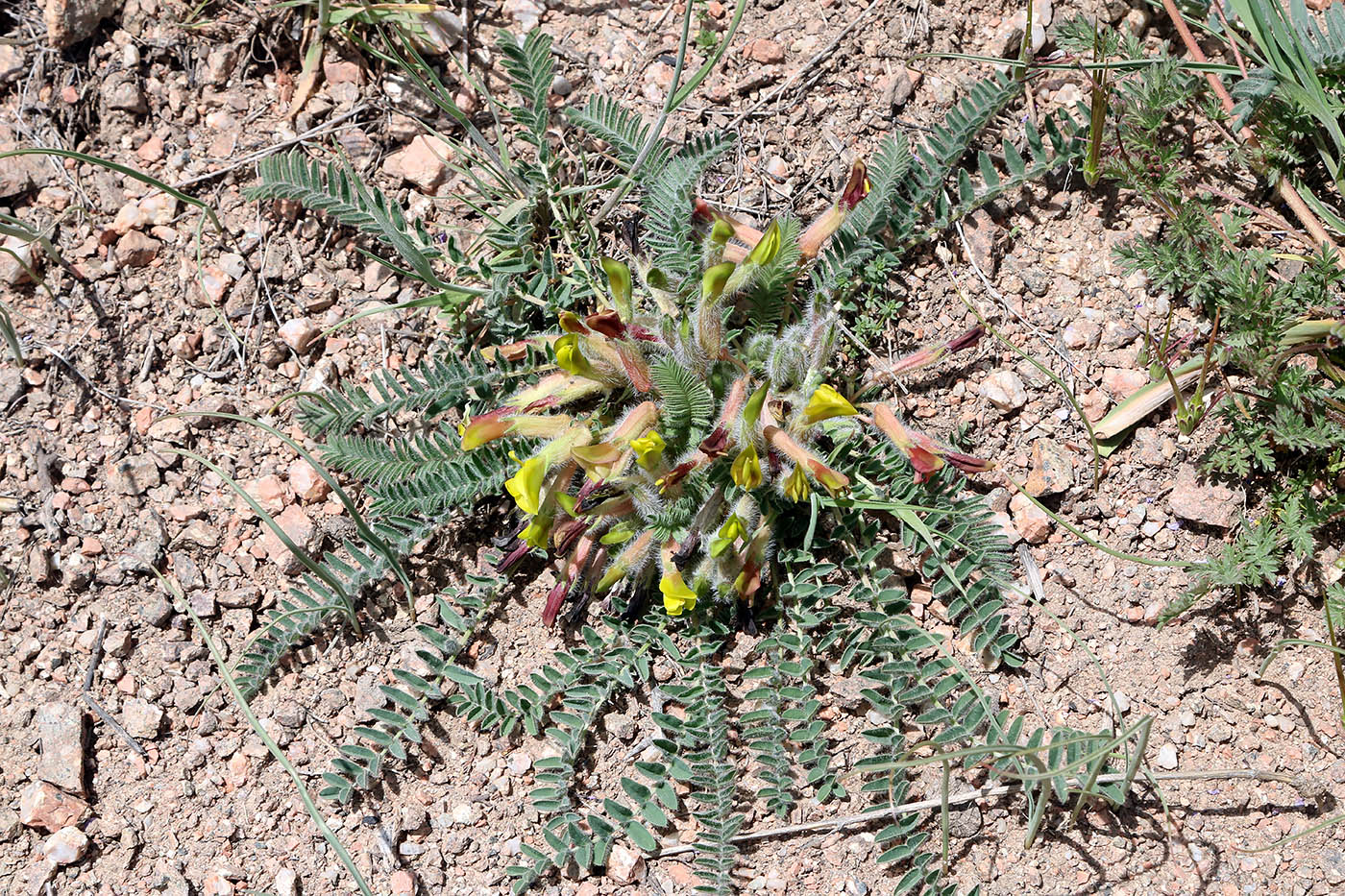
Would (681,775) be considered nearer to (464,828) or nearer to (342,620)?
(464,828)

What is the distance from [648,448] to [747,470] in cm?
32

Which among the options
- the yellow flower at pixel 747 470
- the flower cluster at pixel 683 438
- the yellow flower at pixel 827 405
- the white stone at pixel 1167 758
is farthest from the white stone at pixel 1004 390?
the white stone at pixel 1167 758

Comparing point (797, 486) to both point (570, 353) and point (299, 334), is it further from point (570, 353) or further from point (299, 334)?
point (299, 334)

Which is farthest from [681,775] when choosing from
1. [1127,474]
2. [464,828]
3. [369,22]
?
[369,22]

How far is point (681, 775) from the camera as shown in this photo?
3393 mm

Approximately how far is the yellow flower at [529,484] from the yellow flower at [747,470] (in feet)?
2.03

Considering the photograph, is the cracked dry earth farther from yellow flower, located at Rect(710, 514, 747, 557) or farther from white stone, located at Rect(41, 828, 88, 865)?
yellow flower, located at Rect(710, 514, 747, 557)

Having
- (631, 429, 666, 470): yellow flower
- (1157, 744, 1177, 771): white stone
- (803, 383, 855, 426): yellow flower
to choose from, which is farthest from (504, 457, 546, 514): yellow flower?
(1157, 744, 1177, 771): white stone

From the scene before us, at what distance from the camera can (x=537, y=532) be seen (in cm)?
330

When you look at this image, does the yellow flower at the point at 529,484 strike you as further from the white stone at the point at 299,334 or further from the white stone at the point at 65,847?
the white stone at the point at 65,847

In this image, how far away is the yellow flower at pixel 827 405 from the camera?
310 cm

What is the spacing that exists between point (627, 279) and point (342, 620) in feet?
5.47

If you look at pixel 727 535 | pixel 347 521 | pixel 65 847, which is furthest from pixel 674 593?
pixel 65 847

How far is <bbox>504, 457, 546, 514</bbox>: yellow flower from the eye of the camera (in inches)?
123
